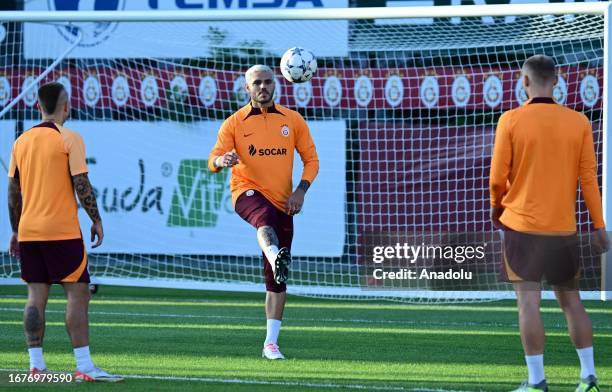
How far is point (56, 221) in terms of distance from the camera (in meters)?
6.61

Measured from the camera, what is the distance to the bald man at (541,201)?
6.12m

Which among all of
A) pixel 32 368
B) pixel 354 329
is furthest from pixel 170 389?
pixel 354 329

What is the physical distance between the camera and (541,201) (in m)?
6.16

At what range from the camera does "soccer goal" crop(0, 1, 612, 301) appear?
573 inches

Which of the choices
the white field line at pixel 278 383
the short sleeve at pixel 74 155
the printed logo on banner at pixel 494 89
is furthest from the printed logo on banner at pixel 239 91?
the short sleeve at pixel 74 155

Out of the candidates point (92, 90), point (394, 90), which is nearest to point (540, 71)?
point (394, 90)

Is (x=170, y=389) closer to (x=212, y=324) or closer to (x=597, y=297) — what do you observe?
(x=212, y=324)

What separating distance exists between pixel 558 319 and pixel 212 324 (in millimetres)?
3326

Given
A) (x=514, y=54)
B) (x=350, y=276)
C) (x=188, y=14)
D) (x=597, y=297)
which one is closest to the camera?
(x=597, y=297)

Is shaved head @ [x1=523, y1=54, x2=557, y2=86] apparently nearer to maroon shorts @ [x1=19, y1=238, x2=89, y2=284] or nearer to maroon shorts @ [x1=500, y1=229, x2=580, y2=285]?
maroon shorts @ [x1=500, y1=229, x2=580, y2=285]

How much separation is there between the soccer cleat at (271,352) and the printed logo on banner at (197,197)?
8181 millimetres

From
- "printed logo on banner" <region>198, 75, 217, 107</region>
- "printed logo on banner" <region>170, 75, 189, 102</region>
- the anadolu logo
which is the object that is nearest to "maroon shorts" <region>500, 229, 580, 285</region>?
"printed logo on banner" <region>198, 75, 217, 107</region>

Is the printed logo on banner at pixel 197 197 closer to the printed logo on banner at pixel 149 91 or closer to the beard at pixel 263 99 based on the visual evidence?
the printed logo on banner at pixel 149 91

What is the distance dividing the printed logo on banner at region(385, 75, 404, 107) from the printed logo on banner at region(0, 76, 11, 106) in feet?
17.3
